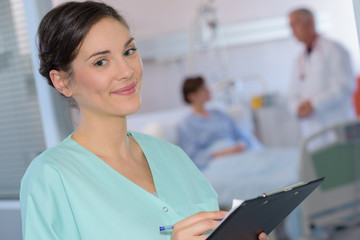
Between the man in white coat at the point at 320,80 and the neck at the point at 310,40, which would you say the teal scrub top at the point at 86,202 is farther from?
the neck at the point at 310,40

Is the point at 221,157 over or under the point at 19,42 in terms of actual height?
under

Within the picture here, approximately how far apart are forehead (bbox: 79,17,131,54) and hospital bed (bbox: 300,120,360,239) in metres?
1.49

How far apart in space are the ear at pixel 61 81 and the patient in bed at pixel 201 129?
266cm

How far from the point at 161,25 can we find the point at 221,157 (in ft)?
7.78

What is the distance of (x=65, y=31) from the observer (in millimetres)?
1091

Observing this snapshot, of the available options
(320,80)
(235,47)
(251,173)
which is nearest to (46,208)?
(251,173)

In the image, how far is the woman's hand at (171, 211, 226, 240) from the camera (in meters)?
0.95

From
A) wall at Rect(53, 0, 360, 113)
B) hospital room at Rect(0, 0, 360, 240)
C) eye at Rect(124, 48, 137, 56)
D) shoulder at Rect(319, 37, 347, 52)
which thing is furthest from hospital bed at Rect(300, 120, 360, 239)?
wall at Rect(53, 0, 360, 113)

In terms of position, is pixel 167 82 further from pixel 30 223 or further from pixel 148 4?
pixel 30 223

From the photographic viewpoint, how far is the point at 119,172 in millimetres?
1164

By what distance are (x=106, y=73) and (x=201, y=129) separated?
9.32ft

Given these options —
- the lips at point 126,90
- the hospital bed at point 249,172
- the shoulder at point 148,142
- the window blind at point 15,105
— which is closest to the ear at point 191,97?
the hospital bed at point 249,172

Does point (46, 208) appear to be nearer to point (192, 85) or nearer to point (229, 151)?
point (229, 151)

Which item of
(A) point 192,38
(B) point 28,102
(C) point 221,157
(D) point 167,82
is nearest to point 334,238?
(C) point 221,157
